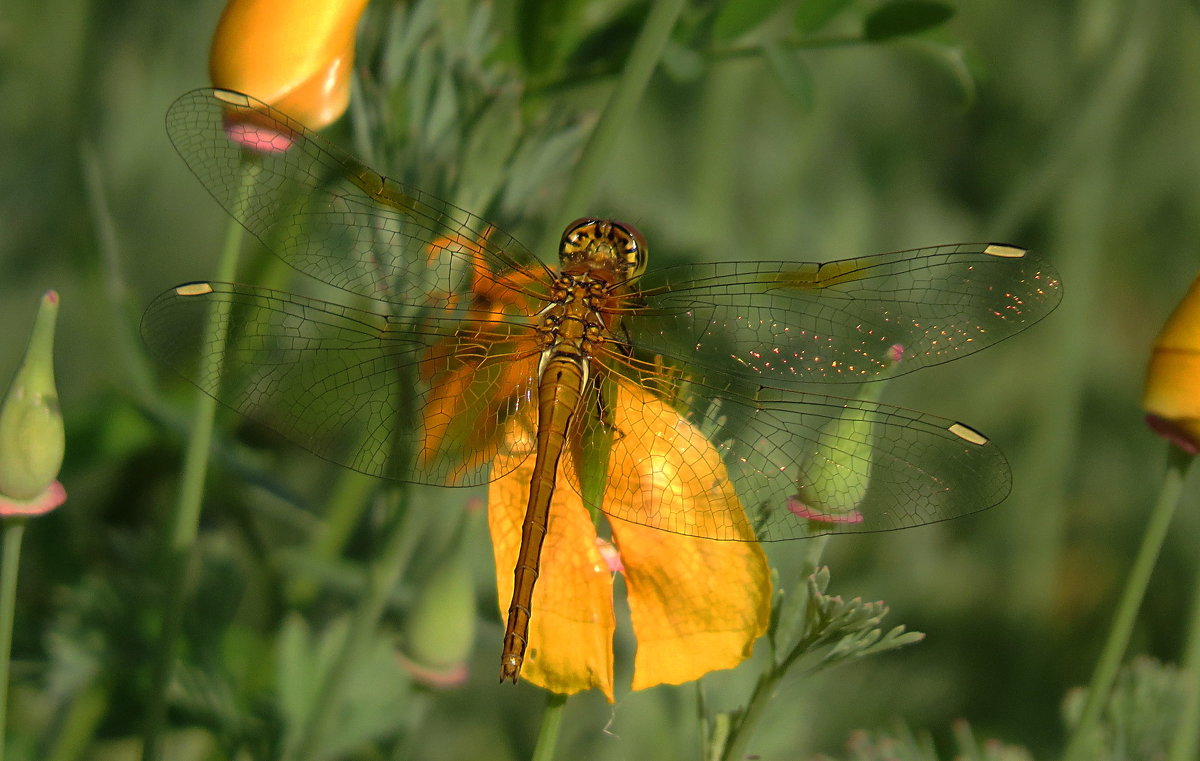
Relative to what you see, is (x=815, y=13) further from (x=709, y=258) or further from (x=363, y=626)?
(x=363, y=626)

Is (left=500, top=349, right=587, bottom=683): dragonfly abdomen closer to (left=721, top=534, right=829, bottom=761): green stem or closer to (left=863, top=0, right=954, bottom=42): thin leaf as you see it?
(left=721, top=534, right=829, bottom=761): green stem

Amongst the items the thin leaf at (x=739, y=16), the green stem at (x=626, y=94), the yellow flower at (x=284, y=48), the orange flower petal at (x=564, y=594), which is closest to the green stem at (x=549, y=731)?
the orange flower petal at (x=564, y=594)

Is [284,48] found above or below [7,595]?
above

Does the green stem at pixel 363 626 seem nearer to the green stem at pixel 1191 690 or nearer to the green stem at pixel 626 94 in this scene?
the green stem at pixel 626 94

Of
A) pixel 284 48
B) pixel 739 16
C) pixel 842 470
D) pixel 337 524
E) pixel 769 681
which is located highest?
pixel 739 16

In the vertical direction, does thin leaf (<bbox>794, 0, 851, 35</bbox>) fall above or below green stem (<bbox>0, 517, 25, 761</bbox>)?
above

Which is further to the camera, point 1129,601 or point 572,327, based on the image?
point 572,327

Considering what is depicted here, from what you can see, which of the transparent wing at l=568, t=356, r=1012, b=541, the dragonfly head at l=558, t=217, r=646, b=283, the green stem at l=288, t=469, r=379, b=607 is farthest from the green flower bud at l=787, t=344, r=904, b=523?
the green stem at l=288, t=469, r=379, b=607

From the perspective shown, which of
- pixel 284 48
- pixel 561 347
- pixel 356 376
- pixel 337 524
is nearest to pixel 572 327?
pixel 561 347
